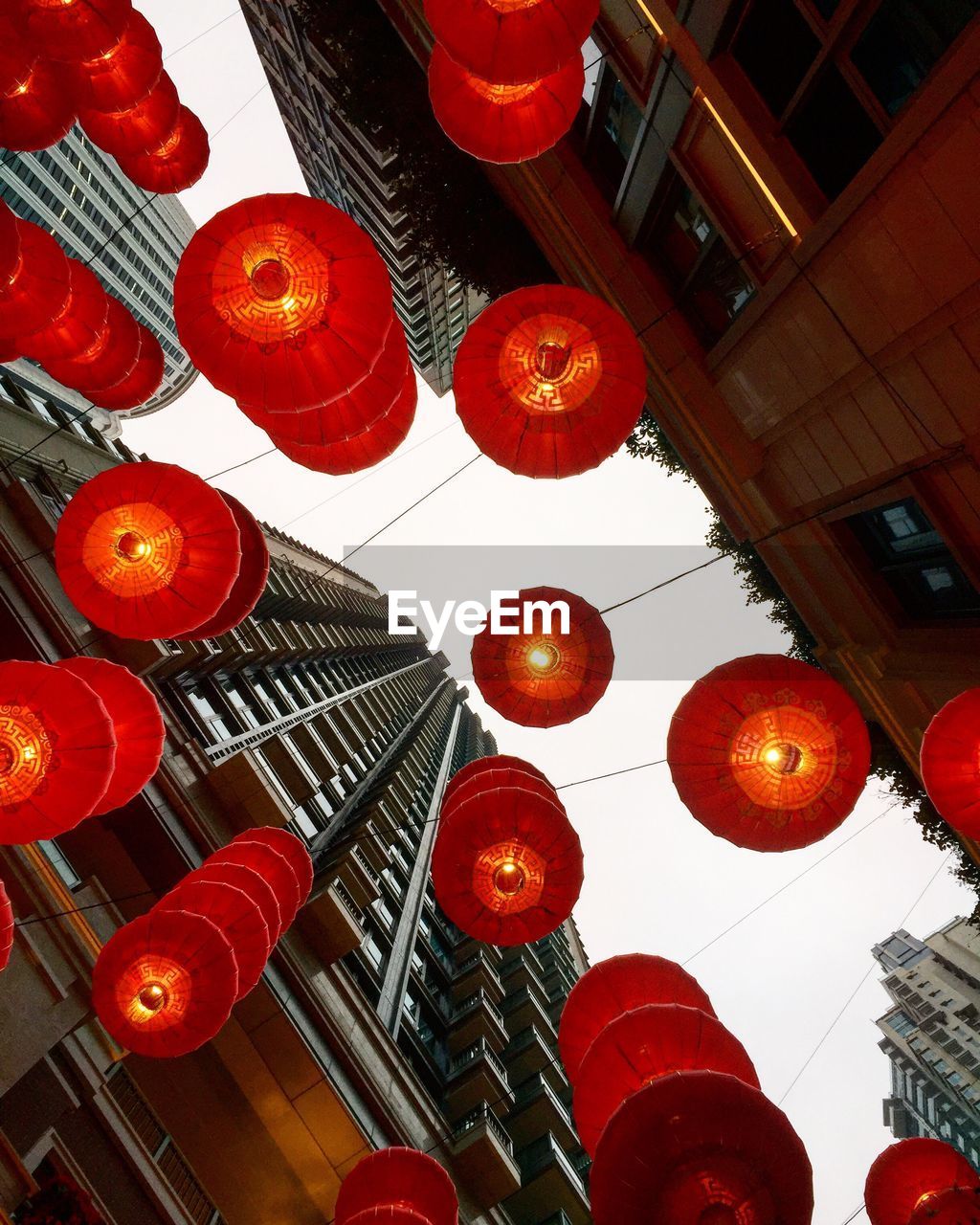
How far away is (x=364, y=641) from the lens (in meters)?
49.5

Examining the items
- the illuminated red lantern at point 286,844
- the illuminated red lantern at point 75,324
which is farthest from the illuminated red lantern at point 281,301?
the illuminated red lantern at point 286,844

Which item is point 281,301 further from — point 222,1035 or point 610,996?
point 222,1035

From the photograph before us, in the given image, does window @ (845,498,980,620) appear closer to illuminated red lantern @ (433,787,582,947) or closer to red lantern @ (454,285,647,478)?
red lantern @ (454,285,647,478)

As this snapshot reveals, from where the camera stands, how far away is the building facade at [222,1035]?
891 cm

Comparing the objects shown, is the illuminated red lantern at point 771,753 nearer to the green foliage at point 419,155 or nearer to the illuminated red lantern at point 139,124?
the illuminated red lantern at point 139,124

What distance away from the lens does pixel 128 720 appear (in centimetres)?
696

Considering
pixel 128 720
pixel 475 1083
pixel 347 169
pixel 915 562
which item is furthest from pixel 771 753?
pixel 347 169

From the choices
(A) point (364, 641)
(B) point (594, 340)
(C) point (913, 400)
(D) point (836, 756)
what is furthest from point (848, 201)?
(A) point (364, 641)

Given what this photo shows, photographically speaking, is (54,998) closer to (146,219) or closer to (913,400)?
(913,400)

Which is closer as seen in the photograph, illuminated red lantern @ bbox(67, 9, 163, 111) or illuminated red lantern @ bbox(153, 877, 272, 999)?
illuminated red lantern @ bbox(153, 877, 272, 999)

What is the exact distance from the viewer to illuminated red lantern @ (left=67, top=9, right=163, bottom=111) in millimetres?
6746

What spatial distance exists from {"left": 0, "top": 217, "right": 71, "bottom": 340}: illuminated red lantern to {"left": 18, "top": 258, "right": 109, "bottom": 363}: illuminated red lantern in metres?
0.41

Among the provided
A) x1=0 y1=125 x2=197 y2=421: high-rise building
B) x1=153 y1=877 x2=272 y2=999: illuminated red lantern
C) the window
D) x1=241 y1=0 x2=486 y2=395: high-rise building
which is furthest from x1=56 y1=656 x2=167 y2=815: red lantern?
x1=0 y1=125 x2=197 y2=421: high-rise building

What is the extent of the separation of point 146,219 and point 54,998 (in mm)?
77638
